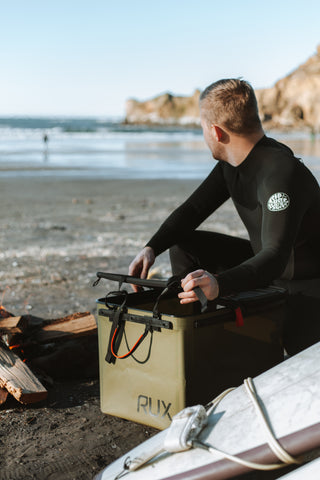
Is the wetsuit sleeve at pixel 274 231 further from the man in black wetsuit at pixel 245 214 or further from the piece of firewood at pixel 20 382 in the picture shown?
the piece of firewood at pixel 20 382

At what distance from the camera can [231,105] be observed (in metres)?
2.98

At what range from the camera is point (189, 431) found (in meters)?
2.16

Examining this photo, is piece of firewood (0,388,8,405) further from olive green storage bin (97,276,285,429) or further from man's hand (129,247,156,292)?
man's hand (129,247,156,292)

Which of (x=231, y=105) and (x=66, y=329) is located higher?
(x=231, y=105)

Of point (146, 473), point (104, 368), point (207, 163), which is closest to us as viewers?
point (146, 473)

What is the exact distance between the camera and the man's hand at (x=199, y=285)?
2414 millimetres

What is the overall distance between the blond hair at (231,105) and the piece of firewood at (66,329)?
152 centimetres

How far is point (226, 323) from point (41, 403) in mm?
1245

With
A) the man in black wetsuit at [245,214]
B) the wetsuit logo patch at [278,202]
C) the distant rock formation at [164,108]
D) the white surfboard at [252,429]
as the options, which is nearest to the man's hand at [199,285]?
the man in black wetsuit at [245,214]

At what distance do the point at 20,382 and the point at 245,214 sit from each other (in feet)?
5.10

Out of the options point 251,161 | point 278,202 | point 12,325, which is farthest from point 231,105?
point 12,325

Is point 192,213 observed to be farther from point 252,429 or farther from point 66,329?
point 252,429

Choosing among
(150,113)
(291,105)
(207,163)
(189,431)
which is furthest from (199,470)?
(150,113)

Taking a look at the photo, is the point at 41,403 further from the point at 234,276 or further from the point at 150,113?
the point at 150,113
